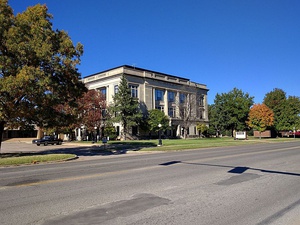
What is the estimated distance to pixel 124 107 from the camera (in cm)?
5409

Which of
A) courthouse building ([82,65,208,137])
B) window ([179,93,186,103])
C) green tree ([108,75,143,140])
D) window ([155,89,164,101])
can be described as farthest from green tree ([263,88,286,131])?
green tree ([108,75,143,140])

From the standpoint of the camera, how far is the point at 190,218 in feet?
18.0

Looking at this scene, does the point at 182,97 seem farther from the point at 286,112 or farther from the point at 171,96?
the point at 286,112

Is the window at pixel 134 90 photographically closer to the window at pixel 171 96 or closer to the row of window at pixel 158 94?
the row of window at pixel 158 94

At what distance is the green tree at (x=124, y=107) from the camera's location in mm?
54125

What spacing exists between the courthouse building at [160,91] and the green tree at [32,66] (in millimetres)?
35297

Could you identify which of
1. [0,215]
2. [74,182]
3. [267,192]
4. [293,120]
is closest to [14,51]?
[74,182]

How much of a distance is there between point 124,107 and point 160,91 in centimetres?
1496

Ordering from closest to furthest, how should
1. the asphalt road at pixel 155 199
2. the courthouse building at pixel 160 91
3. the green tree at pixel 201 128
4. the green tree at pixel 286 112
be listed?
the asphalt road at pixel 155 199, the courthouse building at pixel 160 91, the green tree at pixel 286 112, the green tree at pixel 201 128

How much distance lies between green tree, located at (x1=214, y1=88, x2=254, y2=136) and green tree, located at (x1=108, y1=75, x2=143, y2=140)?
89.5 feet

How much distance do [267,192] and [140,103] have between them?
53.6m

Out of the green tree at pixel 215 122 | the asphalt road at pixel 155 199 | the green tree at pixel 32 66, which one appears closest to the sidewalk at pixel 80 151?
the green tree at pixel 32 66

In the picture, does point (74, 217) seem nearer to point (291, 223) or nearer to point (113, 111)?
point (291, 223)

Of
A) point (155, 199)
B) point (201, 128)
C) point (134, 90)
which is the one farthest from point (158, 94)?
point (155, 199)
